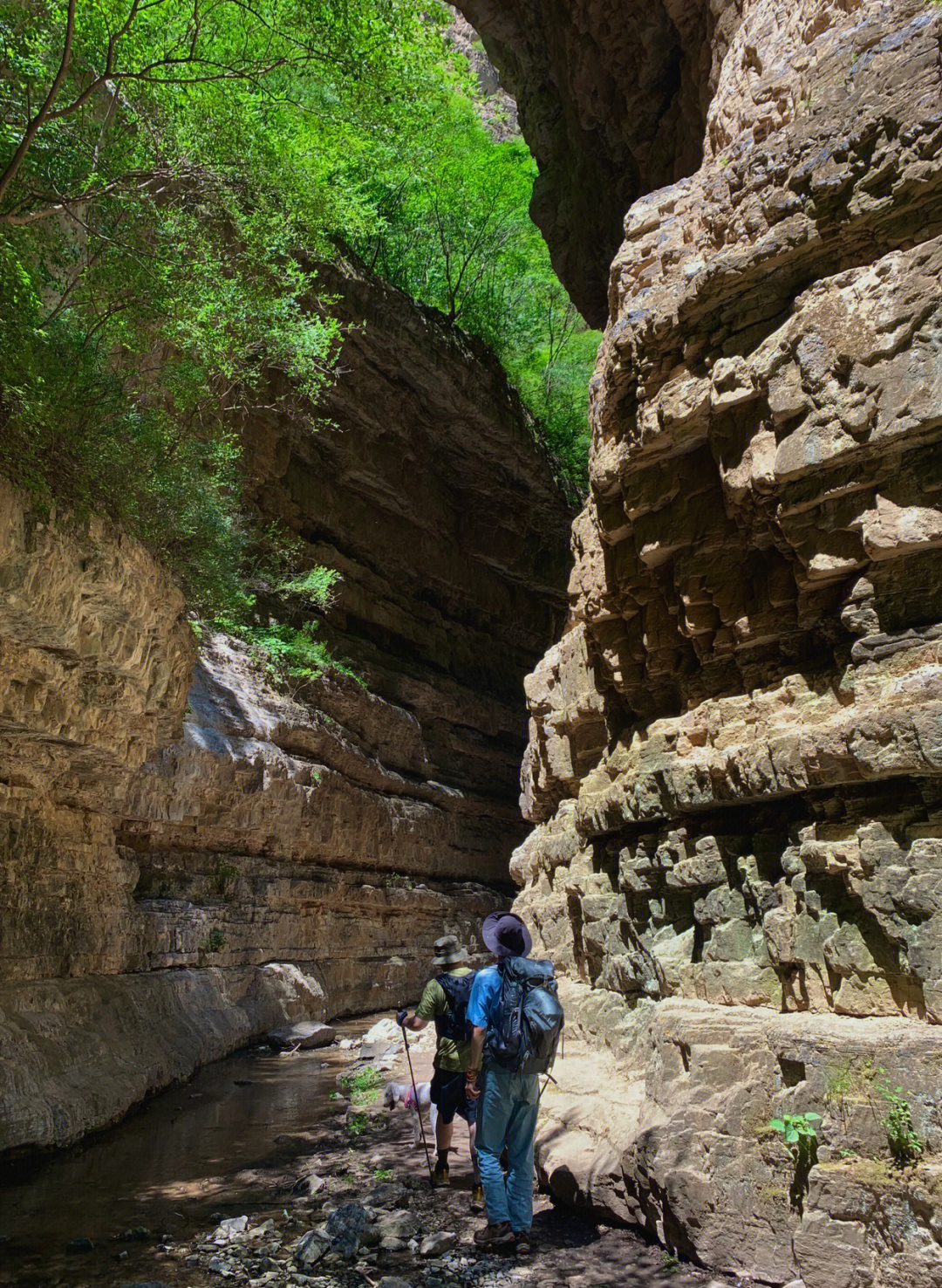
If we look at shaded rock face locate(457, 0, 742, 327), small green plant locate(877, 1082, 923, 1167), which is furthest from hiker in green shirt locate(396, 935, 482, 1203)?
shaded rock face locate(457, 0, 742, 327)

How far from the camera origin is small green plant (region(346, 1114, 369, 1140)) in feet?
25.6

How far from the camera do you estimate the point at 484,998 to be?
5.18m

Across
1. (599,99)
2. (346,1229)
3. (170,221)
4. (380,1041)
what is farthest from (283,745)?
(599,99)

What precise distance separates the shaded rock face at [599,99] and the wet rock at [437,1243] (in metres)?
11.4

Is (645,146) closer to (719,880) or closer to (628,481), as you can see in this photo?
(628,481)

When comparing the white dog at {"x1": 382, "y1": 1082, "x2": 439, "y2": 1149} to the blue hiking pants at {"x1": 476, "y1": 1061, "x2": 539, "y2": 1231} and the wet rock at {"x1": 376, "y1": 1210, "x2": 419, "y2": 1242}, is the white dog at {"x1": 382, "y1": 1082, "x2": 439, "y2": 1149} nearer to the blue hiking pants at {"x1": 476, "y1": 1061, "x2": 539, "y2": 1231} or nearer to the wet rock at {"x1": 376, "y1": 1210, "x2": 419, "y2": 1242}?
the wet rock at {"x1": 376, "y1": 1210, "x2": 419, "y2": 1242}

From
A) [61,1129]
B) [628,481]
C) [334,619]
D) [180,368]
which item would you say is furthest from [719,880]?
[334,619]

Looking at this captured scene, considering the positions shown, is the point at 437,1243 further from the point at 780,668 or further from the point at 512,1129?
the point at 780,668

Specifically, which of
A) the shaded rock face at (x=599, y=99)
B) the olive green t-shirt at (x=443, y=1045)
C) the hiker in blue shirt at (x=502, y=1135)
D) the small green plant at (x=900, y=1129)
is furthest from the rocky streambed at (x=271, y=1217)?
the shaded rock face at (x=599, y=99)

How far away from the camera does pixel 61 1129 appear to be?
7367 mm

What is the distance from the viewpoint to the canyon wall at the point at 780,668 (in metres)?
4.48

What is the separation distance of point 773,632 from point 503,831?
64.5 ft

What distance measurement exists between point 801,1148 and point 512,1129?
162 centimetres

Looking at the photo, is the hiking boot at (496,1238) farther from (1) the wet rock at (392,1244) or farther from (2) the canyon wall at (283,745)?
(2) the canyon wall at (283,745)
